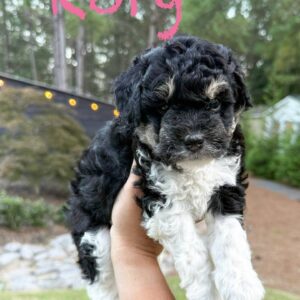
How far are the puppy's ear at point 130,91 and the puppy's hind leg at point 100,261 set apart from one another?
4.08 ft

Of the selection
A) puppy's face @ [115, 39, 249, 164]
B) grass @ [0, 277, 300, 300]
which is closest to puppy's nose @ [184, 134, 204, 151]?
puppy's face @ [115, 39, 249, 164]

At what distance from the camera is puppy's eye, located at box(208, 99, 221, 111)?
102 inches

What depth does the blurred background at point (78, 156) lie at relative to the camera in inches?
364

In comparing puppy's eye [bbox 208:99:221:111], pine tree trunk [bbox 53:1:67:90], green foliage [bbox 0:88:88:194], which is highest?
pine tree trunk [bbox 53:1:67:90]

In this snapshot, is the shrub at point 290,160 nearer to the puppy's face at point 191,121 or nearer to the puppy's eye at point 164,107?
the puppy's face at point 191,121

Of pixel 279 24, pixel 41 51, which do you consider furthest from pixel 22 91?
pixel 41 51

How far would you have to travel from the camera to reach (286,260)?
Result: 33.9 feet

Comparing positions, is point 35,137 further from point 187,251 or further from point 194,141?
point 194,141

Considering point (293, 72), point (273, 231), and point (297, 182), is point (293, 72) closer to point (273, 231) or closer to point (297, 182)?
point (297, 182)

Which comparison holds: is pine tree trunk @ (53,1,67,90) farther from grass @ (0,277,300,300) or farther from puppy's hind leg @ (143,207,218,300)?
puppy's hind leg @ (143,207,218,300)

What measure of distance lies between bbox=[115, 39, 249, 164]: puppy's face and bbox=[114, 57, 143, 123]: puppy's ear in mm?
13

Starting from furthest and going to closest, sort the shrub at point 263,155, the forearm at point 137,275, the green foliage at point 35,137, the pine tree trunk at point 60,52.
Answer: the shrub at point 263,155 → the pine tree trunk at point 60,52 → the green foliage at point 35,137 → the forearm at point 137,275

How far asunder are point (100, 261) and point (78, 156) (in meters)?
9.11

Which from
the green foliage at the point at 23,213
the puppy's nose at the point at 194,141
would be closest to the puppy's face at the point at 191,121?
the puppy's nose at the point at 194,141
